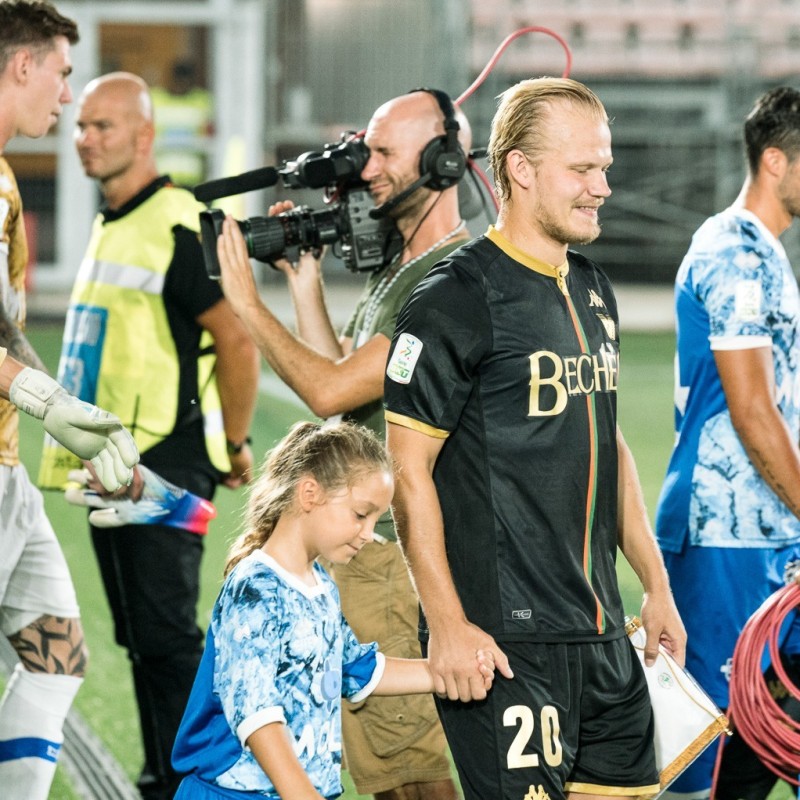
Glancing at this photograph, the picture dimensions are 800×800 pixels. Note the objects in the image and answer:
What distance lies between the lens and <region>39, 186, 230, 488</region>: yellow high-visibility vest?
4.28 metres

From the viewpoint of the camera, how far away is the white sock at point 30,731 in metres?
3.60

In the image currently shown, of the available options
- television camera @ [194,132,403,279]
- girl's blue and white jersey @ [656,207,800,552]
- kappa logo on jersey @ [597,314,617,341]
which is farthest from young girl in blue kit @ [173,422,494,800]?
girl's blue and white jersey @ [656,207,800,552]

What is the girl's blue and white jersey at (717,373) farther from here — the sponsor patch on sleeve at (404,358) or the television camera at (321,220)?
the sponsor patch on sleeve at (404,358)

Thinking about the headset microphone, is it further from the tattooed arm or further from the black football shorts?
the black football shorts

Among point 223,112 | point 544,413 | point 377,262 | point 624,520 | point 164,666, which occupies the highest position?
point 223,112

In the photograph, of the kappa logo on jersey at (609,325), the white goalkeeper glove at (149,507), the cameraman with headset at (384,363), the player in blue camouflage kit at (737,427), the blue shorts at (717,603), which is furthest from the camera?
the white goalkeeper glove at (149,507)

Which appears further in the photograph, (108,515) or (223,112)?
(223,112)

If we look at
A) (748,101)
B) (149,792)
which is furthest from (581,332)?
(748,101)

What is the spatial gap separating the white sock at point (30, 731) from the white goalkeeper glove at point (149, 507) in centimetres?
52

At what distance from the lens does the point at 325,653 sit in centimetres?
280

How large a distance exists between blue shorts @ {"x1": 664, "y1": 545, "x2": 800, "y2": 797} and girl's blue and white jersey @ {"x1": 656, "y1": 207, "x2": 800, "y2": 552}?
40mm

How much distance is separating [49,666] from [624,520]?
57.9 inches

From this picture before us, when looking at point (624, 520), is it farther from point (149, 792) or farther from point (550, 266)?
point (149, 792)

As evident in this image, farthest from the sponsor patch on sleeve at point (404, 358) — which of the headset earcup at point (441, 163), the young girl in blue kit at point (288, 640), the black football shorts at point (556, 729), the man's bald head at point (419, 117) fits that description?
the man's bald head at point (419, 117)
